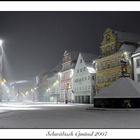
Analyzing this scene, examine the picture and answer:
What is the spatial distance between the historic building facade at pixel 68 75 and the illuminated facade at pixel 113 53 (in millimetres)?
18959

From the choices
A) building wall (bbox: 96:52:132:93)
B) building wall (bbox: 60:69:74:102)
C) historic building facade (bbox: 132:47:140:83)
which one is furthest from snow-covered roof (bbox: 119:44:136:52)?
building wall (bbox: 60:69:74:102)

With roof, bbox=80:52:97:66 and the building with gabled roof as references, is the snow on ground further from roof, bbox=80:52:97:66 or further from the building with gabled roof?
roof, bbox=80:52:97:66

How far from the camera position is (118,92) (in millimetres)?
34938

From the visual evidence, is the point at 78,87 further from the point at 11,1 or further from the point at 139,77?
the point at 11,1

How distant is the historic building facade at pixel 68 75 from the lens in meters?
86.9

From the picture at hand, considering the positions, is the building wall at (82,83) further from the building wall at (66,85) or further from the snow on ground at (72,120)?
the snow on ground at (72,120)

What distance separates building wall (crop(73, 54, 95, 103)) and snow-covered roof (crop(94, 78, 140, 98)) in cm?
3521

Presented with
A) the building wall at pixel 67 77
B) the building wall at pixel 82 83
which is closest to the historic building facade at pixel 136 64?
the building wall at pixel 82 83

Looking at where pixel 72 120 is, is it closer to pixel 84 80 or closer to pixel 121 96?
pixel 121 96

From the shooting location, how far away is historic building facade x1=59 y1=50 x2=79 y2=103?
8694 cm

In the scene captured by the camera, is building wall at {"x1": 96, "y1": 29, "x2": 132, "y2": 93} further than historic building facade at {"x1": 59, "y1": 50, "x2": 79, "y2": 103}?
No

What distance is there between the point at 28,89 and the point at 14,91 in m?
27.8

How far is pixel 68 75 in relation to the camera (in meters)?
89.3

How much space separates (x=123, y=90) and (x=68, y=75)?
2156 inches
